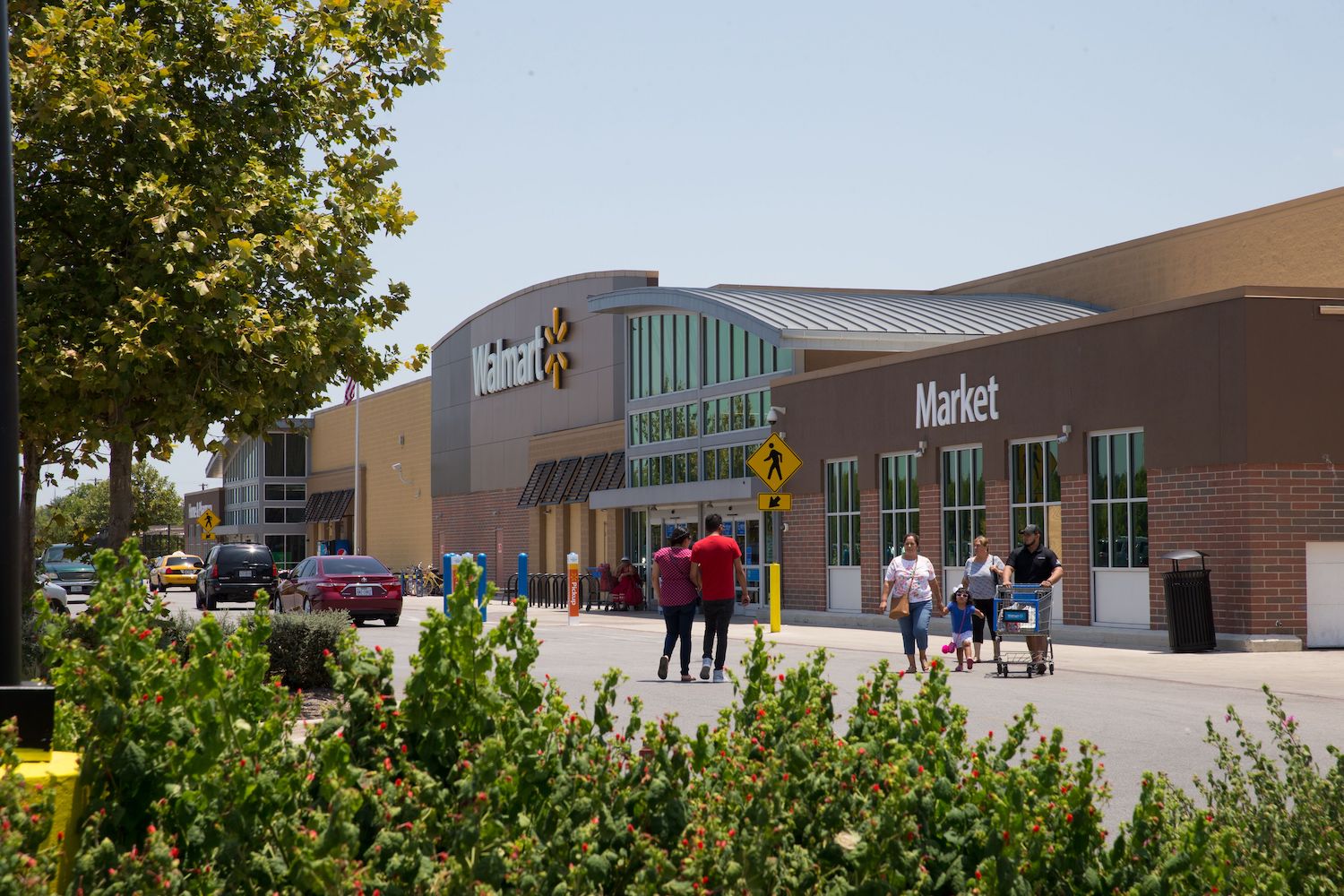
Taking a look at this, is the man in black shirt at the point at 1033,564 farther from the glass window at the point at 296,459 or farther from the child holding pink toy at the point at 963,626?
the glass window at the point at 296,459

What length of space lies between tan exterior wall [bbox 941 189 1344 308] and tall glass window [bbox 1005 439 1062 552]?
27.9 feet

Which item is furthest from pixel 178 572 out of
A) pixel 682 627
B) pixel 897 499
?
pixel 682 627

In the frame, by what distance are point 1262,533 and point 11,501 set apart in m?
20.6

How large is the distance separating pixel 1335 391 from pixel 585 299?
94.9 feet

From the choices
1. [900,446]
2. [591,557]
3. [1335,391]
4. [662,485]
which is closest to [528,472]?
[591,557]

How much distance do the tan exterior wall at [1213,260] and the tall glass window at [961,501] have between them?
794cm

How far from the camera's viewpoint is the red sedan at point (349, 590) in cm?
3206

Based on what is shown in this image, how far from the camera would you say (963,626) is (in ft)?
65.9

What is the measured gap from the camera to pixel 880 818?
422cm

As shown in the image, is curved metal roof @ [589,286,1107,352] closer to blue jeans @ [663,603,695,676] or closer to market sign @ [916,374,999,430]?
market sign @ [916,374,999,430]

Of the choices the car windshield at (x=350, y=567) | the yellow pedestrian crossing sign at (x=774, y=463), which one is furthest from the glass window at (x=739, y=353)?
the car windshield at (x=350, y=567)

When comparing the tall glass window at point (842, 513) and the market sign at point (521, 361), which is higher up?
the market sign at point (521, 361)

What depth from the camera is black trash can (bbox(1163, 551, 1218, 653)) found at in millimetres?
22641

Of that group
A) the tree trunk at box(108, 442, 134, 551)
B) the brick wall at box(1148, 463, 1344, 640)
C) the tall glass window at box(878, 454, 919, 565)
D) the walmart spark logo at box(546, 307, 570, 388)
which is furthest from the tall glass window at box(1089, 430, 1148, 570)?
the walmart spark logo at box(546, 307, 570, 388)
